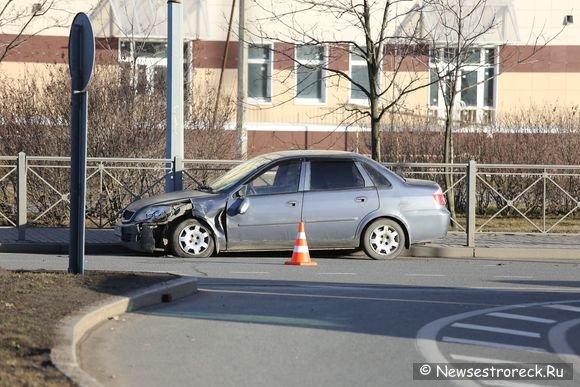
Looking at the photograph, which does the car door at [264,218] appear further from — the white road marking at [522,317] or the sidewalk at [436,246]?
the white road marking at [522,317]

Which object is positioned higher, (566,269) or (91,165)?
(91,165)

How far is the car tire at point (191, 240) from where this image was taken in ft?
51.7

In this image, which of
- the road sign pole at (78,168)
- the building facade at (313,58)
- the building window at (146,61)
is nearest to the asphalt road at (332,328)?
the road sign pole at (78,168)

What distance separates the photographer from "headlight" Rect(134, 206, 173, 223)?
15.7 metres

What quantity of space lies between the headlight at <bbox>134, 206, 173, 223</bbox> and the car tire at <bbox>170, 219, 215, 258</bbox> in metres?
0.26

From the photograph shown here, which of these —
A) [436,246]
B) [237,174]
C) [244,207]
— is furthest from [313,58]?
[244,207]

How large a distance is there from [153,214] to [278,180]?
194 cm

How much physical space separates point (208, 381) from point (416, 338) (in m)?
2.44

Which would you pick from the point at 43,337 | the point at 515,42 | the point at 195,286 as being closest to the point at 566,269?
the point at 195,286

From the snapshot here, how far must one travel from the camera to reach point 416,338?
9352 mm

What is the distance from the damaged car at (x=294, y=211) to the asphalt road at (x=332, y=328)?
1.18m

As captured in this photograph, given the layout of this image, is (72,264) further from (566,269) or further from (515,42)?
(515,42)

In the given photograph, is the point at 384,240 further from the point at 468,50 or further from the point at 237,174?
the point at 468,50

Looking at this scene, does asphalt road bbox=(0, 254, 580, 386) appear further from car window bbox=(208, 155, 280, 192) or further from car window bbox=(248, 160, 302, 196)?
car window bbox=(208, 155, 280, 192)
